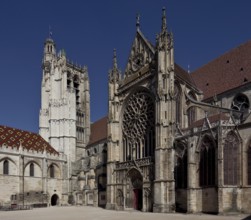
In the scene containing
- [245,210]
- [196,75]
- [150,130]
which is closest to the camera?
[245,210]

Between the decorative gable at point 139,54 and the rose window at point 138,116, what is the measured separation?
3.22m

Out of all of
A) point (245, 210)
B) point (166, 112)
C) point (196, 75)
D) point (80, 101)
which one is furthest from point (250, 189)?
point (80, 101)

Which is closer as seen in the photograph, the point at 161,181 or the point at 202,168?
the point at 202,168

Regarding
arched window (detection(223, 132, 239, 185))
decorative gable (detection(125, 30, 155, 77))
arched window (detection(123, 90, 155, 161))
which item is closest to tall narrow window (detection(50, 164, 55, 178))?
arched window (detection(123, 90, 155, 161))

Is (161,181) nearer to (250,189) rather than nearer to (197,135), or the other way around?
(197,135)

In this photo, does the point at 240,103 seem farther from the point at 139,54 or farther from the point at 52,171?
the point at 52,171

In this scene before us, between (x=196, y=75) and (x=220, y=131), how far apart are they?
17959 millimetres

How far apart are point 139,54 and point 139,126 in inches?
326

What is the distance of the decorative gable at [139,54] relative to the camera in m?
38.6

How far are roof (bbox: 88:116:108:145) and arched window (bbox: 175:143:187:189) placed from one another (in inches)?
851

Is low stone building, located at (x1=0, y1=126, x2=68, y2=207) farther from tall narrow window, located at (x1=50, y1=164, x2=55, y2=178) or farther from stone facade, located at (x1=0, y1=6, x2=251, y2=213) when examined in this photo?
stone facade, located at (x1=0, y1=6, x2=251, y2=213)

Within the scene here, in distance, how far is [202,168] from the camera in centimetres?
2950

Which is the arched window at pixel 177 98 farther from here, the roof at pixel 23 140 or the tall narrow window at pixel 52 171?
the tall narrow window at pixel 52 171

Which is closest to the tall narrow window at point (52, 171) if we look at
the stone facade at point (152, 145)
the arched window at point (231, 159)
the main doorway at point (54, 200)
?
the stone facade at point (152, 145)
